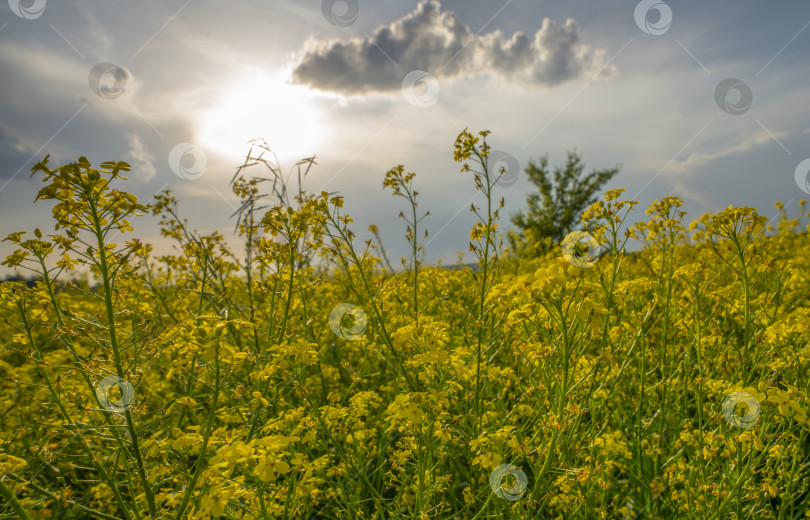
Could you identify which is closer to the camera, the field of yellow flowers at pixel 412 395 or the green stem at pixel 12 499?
the green stem at pixel 12 499

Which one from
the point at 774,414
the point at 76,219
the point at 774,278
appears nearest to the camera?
the point at 76,219

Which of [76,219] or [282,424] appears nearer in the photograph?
[76,219]

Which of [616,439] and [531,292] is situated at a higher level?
[531,292]

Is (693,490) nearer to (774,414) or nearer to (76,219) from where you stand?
(774,414)

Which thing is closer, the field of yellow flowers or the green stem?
the green stem

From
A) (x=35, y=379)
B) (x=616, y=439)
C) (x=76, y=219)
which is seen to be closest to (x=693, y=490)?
(x=616, y=439)

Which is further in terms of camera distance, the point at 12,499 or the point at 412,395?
the point at 412,395

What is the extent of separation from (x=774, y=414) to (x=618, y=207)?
1.25 m

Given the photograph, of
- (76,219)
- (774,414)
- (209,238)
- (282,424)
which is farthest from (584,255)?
(209,238)

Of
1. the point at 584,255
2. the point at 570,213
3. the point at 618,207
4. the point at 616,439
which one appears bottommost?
the point at 616,439

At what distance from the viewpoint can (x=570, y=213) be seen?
2352cm

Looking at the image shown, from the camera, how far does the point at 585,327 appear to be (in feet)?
6.73

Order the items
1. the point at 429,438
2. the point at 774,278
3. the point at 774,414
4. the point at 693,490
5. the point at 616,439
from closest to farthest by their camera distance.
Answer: the point at 429,438 < the point at 774,414 < the point at 693,490 < the point at 616,439 < the point at 774,278

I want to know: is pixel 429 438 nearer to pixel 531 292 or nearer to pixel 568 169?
pixel 531 292
